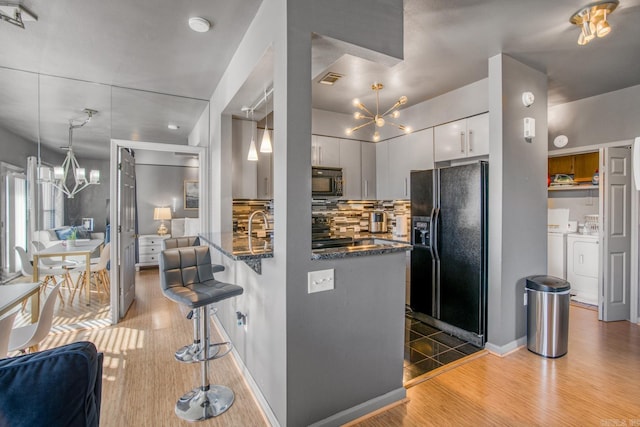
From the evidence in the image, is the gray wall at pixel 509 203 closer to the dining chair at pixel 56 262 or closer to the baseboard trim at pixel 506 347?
the baseboard trim at pixel 506 347

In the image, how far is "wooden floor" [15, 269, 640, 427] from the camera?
1938 mm

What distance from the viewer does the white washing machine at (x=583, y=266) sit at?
418cm

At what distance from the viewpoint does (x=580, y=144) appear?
417 cm

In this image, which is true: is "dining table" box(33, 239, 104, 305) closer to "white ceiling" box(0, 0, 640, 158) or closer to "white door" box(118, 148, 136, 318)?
"white door" box(118, 148, 136, 318)

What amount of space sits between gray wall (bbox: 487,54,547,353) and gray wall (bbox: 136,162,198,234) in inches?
236

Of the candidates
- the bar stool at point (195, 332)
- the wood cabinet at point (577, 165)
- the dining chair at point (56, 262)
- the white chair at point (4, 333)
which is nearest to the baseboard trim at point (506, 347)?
the bar stool at point (195, 332)

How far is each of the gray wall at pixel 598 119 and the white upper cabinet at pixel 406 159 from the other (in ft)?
6.58

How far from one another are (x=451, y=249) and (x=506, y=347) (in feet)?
3.27

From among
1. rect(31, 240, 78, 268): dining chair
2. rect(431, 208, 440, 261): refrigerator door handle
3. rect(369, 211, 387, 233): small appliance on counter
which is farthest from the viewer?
rect(369, 211, 387, 233): small appliance on counter

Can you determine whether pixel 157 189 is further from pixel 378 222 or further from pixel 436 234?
pixel 436 234

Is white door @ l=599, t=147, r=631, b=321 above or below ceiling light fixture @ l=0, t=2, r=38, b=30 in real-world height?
below

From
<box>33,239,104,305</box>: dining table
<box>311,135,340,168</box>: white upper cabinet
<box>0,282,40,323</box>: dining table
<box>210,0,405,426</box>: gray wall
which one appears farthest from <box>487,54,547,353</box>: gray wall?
<box>33,239,104,305</box>: dining table

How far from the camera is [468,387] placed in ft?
7.47

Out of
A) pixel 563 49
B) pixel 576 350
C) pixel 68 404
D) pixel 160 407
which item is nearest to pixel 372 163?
pixel 563 49
